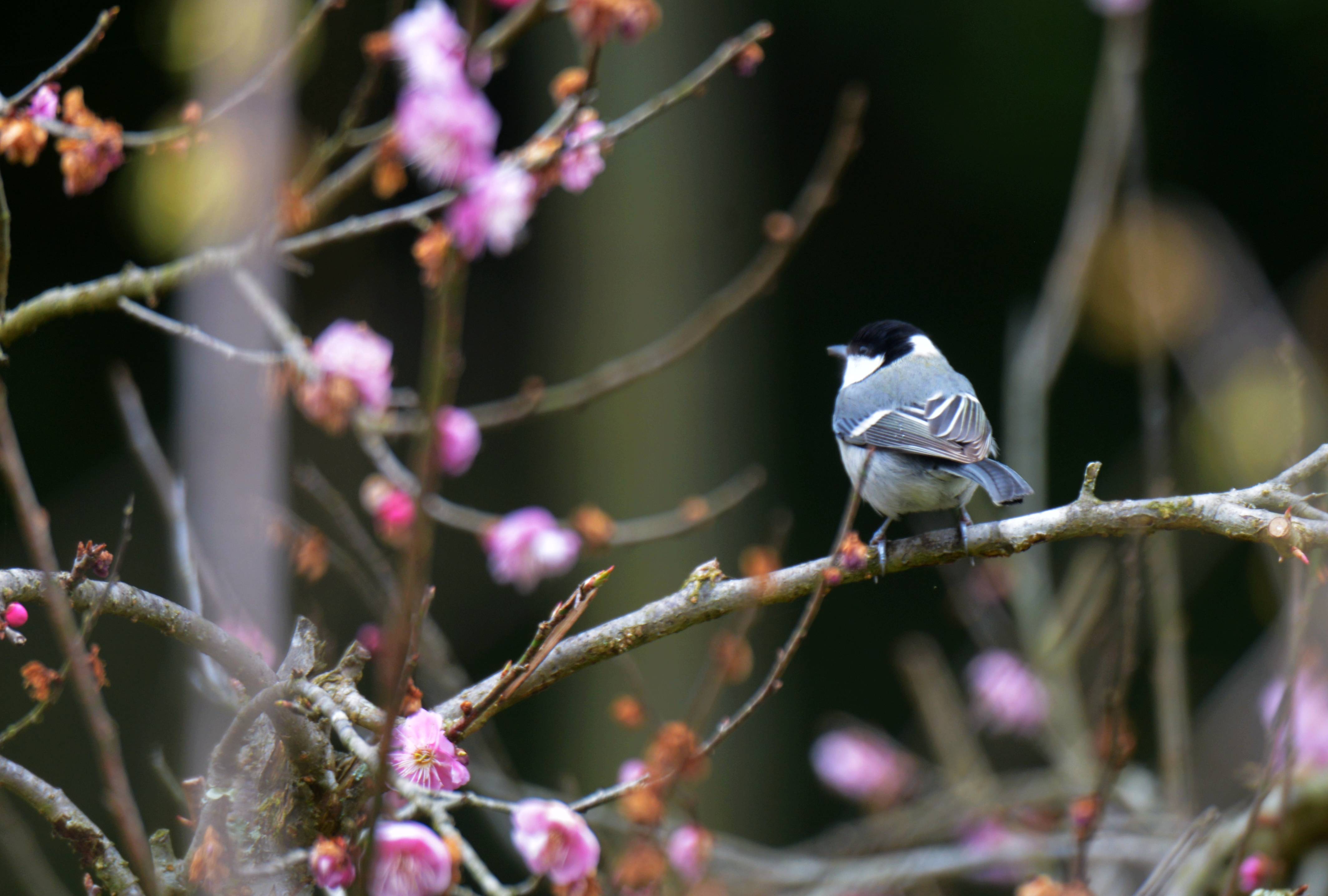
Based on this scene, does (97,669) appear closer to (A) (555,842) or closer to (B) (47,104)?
(A) (555,842)

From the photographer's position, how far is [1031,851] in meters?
2.00

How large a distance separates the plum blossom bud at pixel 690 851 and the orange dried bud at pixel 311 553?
55cm

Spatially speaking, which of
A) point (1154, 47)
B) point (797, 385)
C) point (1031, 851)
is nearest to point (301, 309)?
point (797, 385)

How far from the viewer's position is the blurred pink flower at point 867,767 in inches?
106

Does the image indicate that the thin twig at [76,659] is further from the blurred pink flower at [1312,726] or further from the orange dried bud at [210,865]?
the blurred pink flower at [1312,726]

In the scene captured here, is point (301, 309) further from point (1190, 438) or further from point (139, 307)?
point (1190, 438)

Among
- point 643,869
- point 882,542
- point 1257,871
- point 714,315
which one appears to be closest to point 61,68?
point 714,315

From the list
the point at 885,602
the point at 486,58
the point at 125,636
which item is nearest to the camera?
the point at 486,58

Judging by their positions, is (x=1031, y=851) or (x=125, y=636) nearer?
(x=1031, y=851)

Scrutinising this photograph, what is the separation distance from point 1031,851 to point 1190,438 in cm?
166

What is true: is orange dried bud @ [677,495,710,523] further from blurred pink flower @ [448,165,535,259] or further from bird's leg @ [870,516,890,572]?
blurred pink flower @ [448,165,535,259]

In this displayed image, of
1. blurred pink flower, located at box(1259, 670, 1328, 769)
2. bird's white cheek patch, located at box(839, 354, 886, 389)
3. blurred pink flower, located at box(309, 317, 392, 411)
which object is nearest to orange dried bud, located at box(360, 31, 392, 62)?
blurred pink flower, located at box(309, 317, 392, 411)

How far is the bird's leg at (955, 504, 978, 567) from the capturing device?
132 centimetres

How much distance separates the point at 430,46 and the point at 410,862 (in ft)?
2.39
